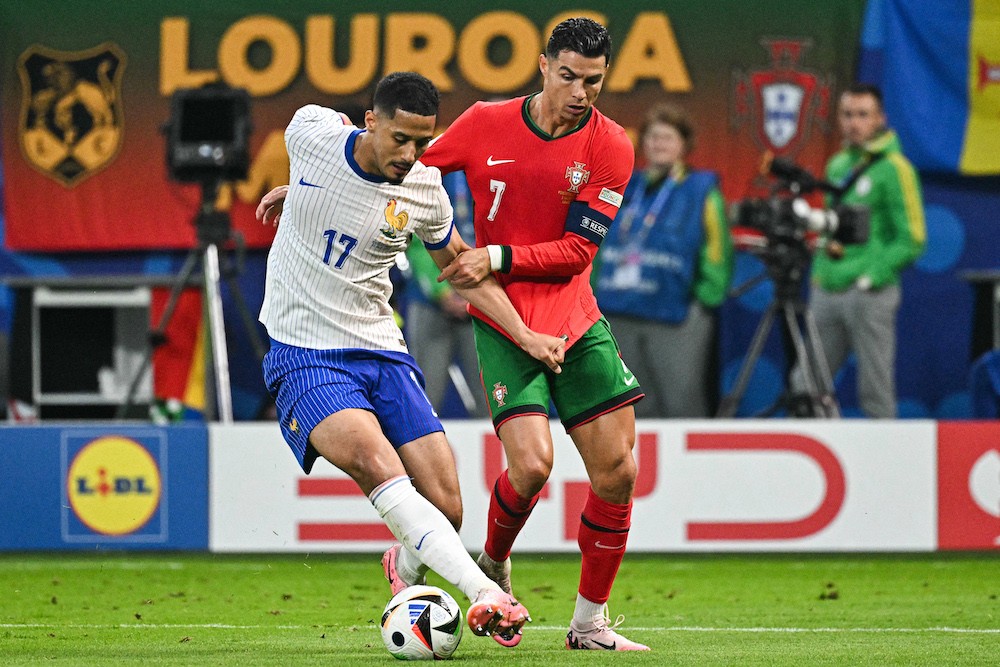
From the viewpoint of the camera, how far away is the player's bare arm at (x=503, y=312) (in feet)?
19.0

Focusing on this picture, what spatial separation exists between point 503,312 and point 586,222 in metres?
0.46

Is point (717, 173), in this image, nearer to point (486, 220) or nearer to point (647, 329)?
point (647, 329)

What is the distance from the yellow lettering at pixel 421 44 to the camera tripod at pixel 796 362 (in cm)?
318

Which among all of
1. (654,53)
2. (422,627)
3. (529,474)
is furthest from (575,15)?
(422,627)

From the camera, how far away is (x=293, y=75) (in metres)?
12.8

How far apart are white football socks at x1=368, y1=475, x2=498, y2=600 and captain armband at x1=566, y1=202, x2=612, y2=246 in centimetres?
122

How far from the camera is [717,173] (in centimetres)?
1245

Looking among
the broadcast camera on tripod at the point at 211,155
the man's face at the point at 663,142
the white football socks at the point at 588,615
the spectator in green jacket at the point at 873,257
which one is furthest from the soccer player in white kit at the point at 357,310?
the spectator in green jacket at the point at 873,257

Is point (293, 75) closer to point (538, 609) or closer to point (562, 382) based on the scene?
point (538, 609)

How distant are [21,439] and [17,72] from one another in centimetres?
455

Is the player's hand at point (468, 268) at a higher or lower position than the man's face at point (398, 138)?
lower

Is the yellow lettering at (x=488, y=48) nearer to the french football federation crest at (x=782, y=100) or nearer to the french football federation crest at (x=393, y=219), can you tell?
the french football federation crest at (x=782, y=100)

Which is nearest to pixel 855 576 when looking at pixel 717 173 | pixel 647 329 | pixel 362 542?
pixel 362 542

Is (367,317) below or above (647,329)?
above
